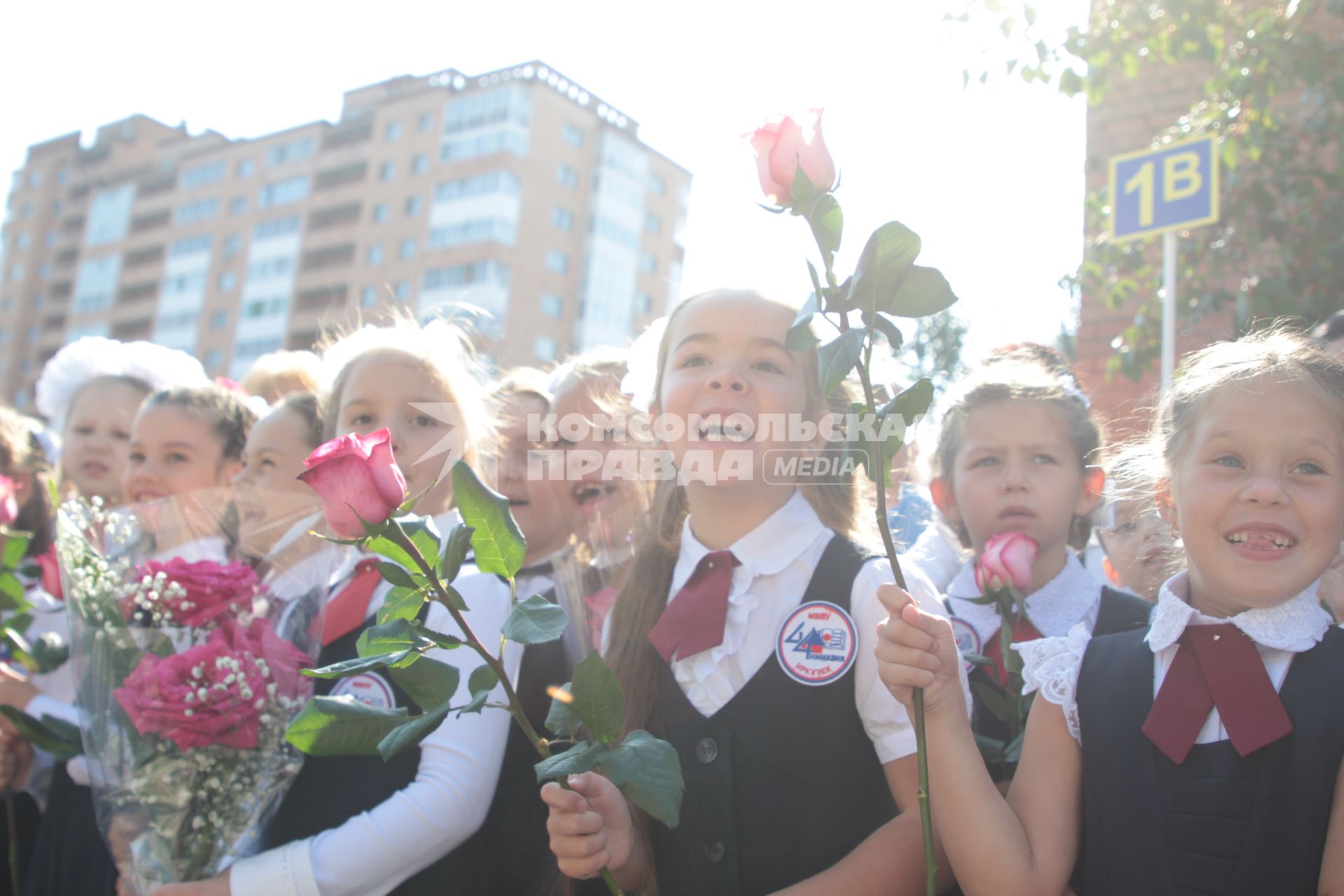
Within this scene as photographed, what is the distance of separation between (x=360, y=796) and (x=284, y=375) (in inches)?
91.1

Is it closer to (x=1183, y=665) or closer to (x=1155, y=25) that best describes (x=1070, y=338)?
(x=1155, y=25)

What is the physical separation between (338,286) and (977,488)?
164 ft

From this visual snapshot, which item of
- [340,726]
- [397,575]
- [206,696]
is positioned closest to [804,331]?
[397,575]

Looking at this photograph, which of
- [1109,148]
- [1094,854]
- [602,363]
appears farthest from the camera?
[1109,148]

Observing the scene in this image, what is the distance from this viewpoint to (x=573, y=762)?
1109mm

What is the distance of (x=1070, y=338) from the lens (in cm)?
776

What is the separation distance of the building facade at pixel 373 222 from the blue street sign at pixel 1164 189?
37.1 meters

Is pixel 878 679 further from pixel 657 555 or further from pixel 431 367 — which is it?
pixel 431 367

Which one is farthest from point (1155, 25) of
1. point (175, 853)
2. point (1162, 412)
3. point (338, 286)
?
point (338, 286)

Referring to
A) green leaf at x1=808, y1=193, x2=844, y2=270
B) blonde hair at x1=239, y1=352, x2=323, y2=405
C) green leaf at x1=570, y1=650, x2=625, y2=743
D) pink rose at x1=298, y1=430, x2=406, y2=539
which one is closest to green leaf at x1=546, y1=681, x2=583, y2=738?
green leaf at x1=570, y1=650, x2=625, y2=743

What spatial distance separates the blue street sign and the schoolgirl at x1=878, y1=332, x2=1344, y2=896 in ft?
8.89

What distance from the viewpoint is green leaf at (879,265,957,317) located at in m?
1.05

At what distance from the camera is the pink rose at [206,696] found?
173 centimetres

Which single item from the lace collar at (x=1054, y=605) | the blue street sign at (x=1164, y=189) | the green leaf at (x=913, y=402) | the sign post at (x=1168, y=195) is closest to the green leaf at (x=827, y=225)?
the green leaf at (x=913, y=402)
